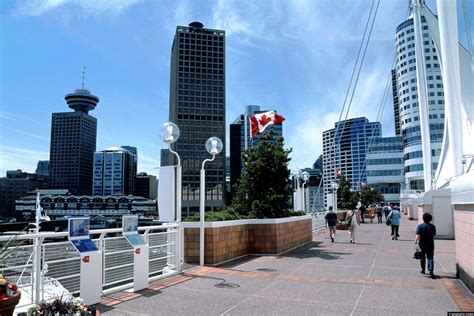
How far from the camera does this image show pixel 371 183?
380 ft

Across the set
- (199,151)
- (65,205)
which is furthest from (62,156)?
(199,151)

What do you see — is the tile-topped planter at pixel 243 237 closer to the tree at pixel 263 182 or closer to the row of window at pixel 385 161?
the tree at pixel 263 182

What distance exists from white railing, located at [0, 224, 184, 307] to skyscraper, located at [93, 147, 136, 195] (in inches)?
7222

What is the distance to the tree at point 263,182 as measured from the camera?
42.8 feet

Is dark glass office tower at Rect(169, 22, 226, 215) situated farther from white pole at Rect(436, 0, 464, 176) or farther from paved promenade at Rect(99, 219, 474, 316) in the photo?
paved promenade at Rect(99, 219, 474, 316)

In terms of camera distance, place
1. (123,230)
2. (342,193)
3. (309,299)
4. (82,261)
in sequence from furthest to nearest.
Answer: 1. (342,193)
2. (123,230)
3. (309,299)
4. (82,261)

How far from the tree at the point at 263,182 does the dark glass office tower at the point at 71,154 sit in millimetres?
178658

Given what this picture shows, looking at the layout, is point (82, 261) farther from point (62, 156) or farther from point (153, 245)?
point (62, 156)

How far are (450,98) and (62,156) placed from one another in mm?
190643

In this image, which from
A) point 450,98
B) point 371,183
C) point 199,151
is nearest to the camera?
point 450,98

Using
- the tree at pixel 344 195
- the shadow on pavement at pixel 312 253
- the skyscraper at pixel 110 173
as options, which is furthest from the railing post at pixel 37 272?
the skyscraper at pixel 110 173

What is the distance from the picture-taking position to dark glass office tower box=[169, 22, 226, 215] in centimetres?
13688

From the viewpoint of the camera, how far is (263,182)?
43.6ft

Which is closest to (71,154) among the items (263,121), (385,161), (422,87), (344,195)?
(385,161)
